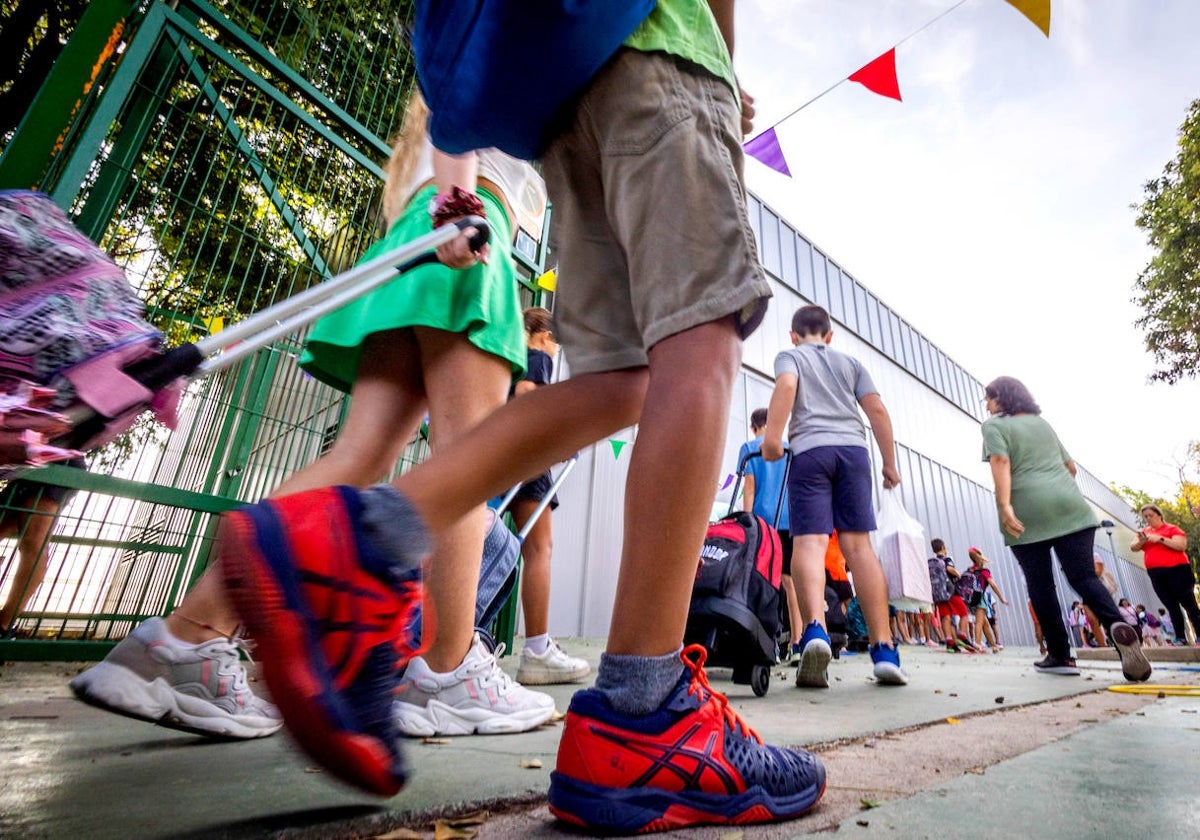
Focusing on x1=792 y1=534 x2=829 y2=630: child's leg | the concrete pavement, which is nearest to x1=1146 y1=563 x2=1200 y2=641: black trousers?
x1=792 y1=534 x2=829 y2=630: child's leg

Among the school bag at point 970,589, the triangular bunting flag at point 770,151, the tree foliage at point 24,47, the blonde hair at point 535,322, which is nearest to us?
the blonde hair at point 535,322

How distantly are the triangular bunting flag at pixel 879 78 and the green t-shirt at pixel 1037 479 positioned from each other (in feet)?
8.39

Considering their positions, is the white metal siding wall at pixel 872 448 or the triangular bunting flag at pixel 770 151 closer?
the triangular bunting flag at pixel 770 151

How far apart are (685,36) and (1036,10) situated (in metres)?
2.29

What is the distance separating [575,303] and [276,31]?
128 inches

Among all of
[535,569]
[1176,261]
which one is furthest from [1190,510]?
[535,569]

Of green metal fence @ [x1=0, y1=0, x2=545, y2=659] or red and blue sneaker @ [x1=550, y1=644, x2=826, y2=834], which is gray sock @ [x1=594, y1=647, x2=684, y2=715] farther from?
green metal fence @ [x1=0, y1=0, x2=545, y2=659]

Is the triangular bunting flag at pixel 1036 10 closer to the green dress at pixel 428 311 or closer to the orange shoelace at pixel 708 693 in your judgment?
the green dress at pixel 428 311

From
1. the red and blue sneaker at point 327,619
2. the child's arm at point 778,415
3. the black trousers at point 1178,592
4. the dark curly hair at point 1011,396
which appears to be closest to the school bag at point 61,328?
the red and blue sneaker at point 327,619

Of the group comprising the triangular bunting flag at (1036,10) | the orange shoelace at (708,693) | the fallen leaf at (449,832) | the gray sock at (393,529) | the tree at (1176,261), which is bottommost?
the fallen leaf at (449,832)

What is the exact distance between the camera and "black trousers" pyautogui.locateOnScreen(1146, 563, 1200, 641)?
8.48 m

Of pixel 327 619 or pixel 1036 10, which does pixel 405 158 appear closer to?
pixel 327 619

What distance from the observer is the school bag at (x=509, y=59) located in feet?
3.47

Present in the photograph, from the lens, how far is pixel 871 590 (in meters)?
3.26
